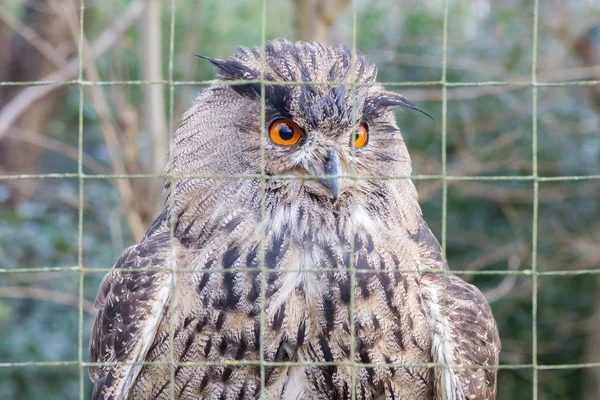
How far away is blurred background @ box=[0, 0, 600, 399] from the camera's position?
4738 mm

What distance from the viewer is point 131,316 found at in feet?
7.50

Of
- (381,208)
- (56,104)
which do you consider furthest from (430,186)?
(56,104)

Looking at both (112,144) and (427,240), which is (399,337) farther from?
(112,144)

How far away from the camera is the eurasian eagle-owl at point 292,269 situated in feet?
7.24

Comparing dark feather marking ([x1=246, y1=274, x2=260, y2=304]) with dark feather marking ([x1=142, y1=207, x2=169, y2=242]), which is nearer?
dark feather marking ([x1=246, y1=274, x2=260, y2=304])

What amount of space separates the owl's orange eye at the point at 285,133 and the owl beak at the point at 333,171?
0.13 meters

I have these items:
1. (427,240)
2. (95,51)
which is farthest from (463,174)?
(427,240)

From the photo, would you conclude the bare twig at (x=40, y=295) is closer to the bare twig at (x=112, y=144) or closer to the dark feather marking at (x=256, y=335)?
the bare twig at (x=112, y=144)

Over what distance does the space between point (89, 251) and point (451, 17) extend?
312cm

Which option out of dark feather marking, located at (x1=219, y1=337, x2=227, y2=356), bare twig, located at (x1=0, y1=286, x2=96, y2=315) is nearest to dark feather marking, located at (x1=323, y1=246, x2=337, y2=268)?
dark feather marking, located at (x1=219, y1=337, x2=227, y2=356)

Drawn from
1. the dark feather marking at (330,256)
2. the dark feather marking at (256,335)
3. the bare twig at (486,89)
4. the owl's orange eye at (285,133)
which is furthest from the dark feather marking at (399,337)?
the bare twig at (486,89)

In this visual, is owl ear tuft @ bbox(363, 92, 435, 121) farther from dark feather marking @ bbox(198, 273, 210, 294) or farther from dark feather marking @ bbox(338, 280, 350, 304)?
dark feather marking @ bbox(198, 273, 210, 294)

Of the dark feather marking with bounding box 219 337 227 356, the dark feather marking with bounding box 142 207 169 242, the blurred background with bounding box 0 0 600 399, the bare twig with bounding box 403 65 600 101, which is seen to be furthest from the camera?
the blurred background with bounding box 0 0 600 399

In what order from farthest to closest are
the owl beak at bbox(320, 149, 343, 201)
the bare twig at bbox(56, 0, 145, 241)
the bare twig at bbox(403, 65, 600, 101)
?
1. the bare twig at bbox(403, 65, 600, 101)
2. the bare twig at bbox(56, 0, 145, 241)
3. the owl beak at bbox(320, 149, 343, 201)
